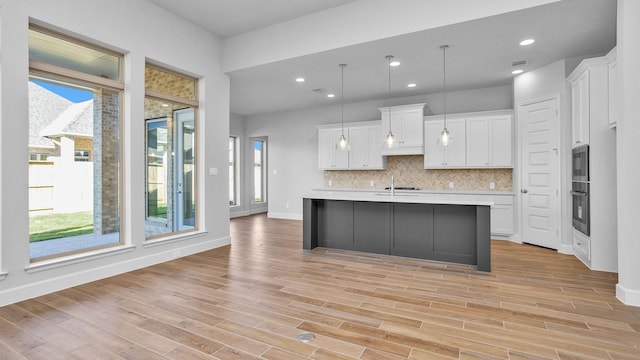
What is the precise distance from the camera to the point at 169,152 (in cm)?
461

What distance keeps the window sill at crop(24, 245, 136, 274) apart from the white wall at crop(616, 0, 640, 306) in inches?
205

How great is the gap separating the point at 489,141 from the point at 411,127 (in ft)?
4.83

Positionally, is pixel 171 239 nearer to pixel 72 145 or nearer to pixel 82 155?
pixel 82 155

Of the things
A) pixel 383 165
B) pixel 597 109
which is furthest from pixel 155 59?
pixel 597 109

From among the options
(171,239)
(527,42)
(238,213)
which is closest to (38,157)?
(171,239)

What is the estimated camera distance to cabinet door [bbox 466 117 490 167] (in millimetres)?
5961

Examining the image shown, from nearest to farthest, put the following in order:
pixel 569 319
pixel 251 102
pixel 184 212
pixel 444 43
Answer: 1. pixel 569 319
2. pixel 444 43
3. pixel 184 212
4. pixel 251 102

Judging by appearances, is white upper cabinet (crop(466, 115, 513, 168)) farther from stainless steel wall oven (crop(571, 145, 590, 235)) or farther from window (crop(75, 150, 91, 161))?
window (crop(75, 150, 91, 161))

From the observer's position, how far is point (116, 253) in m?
3.71

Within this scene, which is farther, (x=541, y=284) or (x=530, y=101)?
(x=530, y=101)

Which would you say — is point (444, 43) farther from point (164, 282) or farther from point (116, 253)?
point (116, 253)

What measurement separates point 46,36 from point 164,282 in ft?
9.35

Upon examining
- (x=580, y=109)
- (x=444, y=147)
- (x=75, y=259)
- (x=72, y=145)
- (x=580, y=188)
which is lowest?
(x=75, y=259)

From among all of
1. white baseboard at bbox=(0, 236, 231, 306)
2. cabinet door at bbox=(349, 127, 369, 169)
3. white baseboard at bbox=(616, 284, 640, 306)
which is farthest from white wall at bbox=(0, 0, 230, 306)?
white baseboard at bbox=(616, 284, 640, 306)
